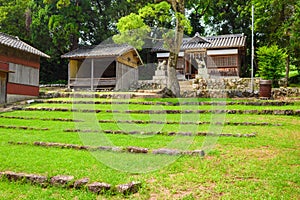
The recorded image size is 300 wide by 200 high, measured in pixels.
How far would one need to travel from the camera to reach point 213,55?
2589cm

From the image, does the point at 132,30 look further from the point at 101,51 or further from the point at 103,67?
the point at 103,67

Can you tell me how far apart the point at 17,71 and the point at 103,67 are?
918 centimetres

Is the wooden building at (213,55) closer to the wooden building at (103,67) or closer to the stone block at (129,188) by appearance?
the wooden building at (103,67)

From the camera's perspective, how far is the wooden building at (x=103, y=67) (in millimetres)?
24266

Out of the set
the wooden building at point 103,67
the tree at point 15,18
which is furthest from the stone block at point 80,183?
the tree at point 15,18

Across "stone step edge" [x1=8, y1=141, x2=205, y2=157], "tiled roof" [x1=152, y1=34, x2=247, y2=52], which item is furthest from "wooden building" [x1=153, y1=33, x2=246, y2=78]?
"stone step edge" [x1=8, y1=141, x2=205, y2=157]

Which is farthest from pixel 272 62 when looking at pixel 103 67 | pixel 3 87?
pixel 3 87

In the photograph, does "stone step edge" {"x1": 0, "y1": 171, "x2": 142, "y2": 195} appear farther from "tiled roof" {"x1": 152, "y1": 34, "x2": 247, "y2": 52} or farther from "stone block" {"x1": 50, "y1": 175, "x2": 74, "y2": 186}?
"tiled roof" {"x1": 152, "y1": 34, "x2": 247, "y2": 52}

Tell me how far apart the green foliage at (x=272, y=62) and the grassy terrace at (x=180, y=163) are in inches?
415

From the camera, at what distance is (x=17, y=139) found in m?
8.52

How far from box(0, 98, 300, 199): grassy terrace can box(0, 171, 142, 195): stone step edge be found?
3.7 inches

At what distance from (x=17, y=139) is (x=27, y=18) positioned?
27456 mm

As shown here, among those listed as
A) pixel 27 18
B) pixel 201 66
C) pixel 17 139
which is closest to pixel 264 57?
pixel 201 66

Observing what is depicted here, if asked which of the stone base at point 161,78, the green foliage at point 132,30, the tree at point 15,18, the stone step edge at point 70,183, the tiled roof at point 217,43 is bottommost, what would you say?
the stone step edge at point 70,183
